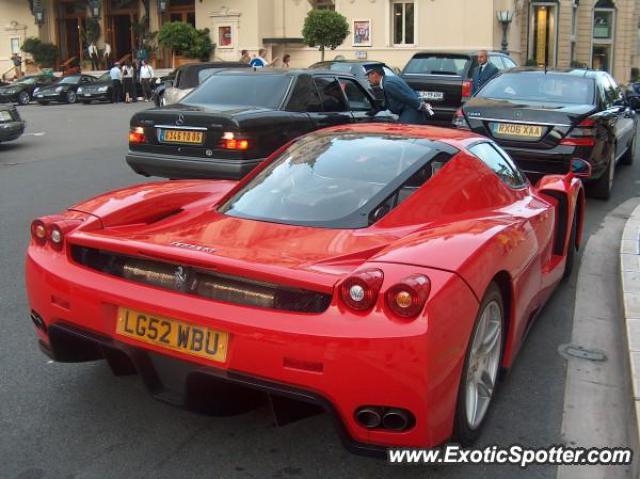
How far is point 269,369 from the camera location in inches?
106

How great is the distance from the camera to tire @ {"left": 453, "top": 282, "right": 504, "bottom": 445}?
115 inches

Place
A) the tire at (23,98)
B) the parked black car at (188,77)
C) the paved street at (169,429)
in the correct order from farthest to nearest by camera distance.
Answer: the tire at (23,98)
the parked black car at (188,77)
the paved street at (169,429)

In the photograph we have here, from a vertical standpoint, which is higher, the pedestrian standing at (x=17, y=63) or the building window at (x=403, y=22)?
the building window at (x=403, y=22)

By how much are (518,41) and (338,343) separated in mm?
36132

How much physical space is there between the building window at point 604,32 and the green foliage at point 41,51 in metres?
30.3

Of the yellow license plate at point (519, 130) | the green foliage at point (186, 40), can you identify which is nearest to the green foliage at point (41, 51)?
the green foliage at point (186, 40)

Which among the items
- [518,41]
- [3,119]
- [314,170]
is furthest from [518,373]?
[518,41]

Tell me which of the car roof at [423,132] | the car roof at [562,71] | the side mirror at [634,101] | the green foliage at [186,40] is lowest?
the side mirror at [634,101]

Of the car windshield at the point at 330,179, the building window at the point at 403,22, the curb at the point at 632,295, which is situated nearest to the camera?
the car windshield at the point at 330,179

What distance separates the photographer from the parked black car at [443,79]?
48.8ft

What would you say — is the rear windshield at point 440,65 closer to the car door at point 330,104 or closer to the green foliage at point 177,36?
the car door at point 330,104

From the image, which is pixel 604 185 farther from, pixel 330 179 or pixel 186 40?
pixel 186 40

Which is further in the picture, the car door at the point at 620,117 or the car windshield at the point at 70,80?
the car windshield at the point at 70,80

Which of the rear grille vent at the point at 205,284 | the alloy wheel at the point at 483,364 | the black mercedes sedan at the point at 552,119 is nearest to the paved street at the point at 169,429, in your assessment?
the alloy wheel at the point at 483,364
